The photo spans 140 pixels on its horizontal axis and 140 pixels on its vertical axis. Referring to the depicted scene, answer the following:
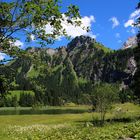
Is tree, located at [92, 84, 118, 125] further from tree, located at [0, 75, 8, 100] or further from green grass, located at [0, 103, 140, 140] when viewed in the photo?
tree, located at [0, 75, 8, 100]

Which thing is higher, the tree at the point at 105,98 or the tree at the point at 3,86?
the tree at the point at 105,98

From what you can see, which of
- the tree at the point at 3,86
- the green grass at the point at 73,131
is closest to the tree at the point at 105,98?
the green grass at the point at 73,131

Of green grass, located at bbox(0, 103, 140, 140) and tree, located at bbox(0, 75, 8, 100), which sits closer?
tree, located at bbox(0, 75, 8, 100)

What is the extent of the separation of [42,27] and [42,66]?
1778 mm

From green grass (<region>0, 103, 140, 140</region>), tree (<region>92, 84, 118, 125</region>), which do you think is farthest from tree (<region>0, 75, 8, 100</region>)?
tree (<region>92, 84, 118, 125</region>)

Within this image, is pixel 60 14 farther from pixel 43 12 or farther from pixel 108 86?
pixel 108 86

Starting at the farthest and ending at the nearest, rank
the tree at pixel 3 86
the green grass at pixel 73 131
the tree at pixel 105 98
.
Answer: the tree at pixel 105 98 → the green grass at pixel 73 131 → the tree at pixel 3 86

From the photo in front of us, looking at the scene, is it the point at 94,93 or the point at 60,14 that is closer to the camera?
the point at 60,14

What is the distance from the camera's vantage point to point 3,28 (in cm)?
1580

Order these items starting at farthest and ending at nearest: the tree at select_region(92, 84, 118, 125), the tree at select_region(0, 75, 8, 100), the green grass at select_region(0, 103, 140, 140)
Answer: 1. the tree at select_region(92, 84, 118, 125)
2. the green grass at select_region(0, 103, 140, 140)
3. the tree at select_region(0, 75, 8, 100)

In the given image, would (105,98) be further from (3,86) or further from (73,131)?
(3,86)

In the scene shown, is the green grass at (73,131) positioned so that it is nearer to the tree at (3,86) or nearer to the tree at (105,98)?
the tree at (105,98)

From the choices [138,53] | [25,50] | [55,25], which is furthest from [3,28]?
[138,53]

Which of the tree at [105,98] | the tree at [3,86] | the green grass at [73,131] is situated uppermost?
the tree at [105,98]
